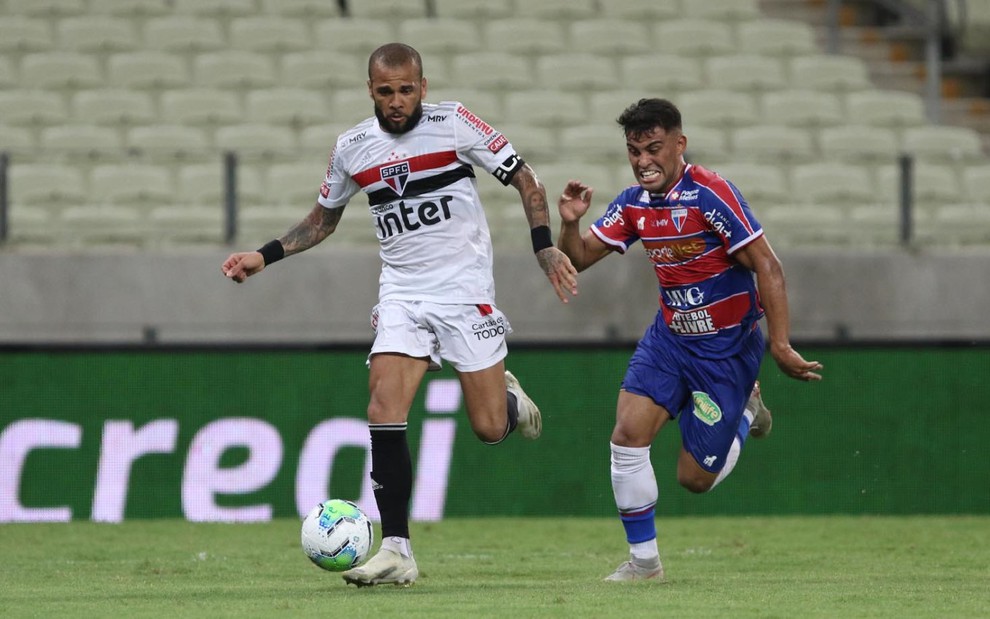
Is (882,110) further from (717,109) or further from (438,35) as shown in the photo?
(438,35)

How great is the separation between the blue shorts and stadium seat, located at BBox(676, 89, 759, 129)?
296 inches

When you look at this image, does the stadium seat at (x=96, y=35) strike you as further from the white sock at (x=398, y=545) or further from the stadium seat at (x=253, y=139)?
the white sock at (x=398, y=545)

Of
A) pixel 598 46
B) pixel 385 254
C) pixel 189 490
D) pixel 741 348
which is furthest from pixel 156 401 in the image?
pixel 598 46

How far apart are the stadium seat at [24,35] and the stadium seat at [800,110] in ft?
22.3

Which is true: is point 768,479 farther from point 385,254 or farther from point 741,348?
point 385,254

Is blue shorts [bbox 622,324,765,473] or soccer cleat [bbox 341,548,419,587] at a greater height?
blue shorts [bbox 622,324,765,473]

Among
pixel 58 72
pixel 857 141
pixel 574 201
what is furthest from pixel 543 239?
pixel 58 72

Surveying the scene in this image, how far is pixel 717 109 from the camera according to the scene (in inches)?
599

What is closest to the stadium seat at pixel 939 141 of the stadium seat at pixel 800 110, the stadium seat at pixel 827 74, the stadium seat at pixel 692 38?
the stadium seat at pixel 800 110

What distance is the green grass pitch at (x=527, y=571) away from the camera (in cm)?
627

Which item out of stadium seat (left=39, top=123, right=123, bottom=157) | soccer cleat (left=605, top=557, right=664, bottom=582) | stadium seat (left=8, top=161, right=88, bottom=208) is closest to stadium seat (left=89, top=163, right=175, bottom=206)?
stadium seat (left=8, top=161, right=88, bottom=208)

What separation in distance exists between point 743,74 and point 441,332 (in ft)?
29.5

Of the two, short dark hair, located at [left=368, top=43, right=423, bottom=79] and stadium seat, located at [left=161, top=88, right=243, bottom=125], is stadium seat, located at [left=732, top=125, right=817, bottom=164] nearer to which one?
stadium seat, located at [left=161, top=88, right=243, bottom=125]

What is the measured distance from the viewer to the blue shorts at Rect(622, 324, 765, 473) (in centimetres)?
770
